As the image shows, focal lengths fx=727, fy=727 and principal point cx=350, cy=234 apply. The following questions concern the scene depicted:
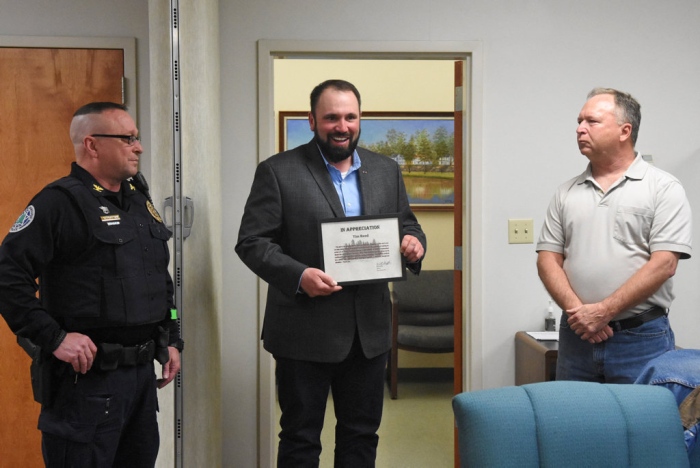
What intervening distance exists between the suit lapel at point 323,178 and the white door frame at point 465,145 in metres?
0.74

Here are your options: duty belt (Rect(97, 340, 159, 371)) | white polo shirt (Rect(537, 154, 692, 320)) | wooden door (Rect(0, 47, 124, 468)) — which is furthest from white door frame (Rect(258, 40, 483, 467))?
duty belt (Rect(97, 340, 159, 371))

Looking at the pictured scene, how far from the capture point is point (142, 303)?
2.05m

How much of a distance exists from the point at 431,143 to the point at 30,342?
12.1 ft

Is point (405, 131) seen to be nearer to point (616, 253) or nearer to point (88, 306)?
point (616, 253)

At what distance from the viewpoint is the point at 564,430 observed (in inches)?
55.4

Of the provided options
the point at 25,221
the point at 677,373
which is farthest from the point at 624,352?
the point at 25,221

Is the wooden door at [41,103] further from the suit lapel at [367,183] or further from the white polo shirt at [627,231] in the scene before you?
the white polo shirt at [627,231]

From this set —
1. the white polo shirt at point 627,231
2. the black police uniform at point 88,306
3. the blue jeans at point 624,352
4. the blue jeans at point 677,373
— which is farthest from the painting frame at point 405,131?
the blue jeans at point 677,373

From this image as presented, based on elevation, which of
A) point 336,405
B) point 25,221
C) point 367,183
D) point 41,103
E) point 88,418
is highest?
point 41,103

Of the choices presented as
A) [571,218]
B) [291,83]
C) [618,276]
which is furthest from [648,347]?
[291,83]

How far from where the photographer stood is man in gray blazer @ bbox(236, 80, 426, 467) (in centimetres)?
230

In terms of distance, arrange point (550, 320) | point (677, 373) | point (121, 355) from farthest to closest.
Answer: point (550, 320)
point (121, 355)
point (677, 373)

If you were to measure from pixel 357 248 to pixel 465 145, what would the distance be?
1184 millimetres

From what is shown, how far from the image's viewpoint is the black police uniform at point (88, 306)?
6.11 feet
